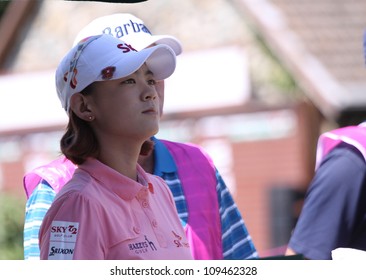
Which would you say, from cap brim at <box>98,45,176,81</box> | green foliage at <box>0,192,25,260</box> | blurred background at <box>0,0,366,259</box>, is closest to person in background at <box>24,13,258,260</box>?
cap brim at <box>98,45,176,81</box>

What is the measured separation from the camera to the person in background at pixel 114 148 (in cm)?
218

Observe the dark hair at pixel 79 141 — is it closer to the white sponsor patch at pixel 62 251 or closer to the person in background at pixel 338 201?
the white sponsor patch at pixel 62 251

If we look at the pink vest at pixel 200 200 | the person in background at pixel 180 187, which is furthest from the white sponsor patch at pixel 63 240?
the pink vest at pixel 200 200

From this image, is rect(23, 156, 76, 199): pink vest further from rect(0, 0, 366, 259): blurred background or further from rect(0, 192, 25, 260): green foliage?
rect(0, 192, 25, 260): green foliage

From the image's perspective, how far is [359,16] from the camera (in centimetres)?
1005

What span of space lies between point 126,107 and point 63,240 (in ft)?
1.33

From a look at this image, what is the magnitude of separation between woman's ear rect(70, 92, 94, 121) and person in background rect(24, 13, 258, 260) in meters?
0.32

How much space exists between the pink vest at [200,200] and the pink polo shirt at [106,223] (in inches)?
16.0

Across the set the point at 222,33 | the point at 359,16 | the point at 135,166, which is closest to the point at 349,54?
the point at 359,16

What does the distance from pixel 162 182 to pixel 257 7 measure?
24.3 ft

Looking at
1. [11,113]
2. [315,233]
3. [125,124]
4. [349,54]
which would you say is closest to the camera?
[125,124]

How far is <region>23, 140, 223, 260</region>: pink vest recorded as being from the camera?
2777 millimetres

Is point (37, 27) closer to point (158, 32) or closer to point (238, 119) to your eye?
point (158, 32)

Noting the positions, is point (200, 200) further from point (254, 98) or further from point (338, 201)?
point (254, 98)
